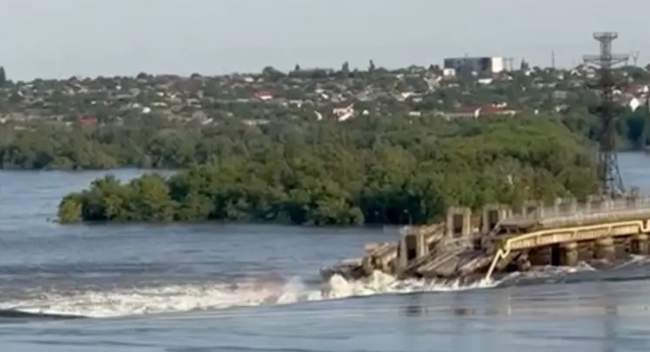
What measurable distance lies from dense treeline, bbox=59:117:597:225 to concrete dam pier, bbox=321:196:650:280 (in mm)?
19273

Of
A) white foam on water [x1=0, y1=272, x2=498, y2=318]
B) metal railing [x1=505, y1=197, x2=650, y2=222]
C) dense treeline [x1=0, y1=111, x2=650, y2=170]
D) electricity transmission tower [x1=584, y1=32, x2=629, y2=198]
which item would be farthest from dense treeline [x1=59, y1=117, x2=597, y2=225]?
dense treeline [x1=0, y1=111, x2=650, y2=170]

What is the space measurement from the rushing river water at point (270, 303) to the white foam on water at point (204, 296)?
0.14 ft

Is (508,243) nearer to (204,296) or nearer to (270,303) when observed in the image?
(270,303)

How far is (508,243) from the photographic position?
60844 mm

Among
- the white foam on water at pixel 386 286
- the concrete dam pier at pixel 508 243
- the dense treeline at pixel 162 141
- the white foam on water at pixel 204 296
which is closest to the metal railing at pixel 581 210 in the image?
the concrete dam pier at pixel 508 243

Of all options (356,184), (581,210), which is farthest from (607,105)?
(356,184)

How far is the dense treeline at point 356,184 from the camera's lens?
9125cm

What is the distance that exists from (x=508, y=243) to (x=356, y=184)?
36677 mm

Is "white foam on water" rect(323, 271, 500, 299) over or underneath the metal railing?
underneath

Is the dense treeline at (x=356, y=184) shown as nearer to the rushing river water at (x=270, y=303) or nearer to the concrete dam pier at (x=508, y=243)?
the rushing river water at (x=270, y=303)

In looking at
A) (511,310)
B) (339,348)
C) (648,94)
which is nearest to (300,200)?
(511,310)

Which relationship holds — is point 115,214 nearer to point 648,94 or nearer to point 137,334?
point 137,334

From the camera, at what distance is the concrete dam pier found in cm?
6072

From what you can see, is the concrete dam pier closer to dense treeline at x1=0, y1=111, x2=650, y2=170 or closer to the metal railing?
the metal railing
